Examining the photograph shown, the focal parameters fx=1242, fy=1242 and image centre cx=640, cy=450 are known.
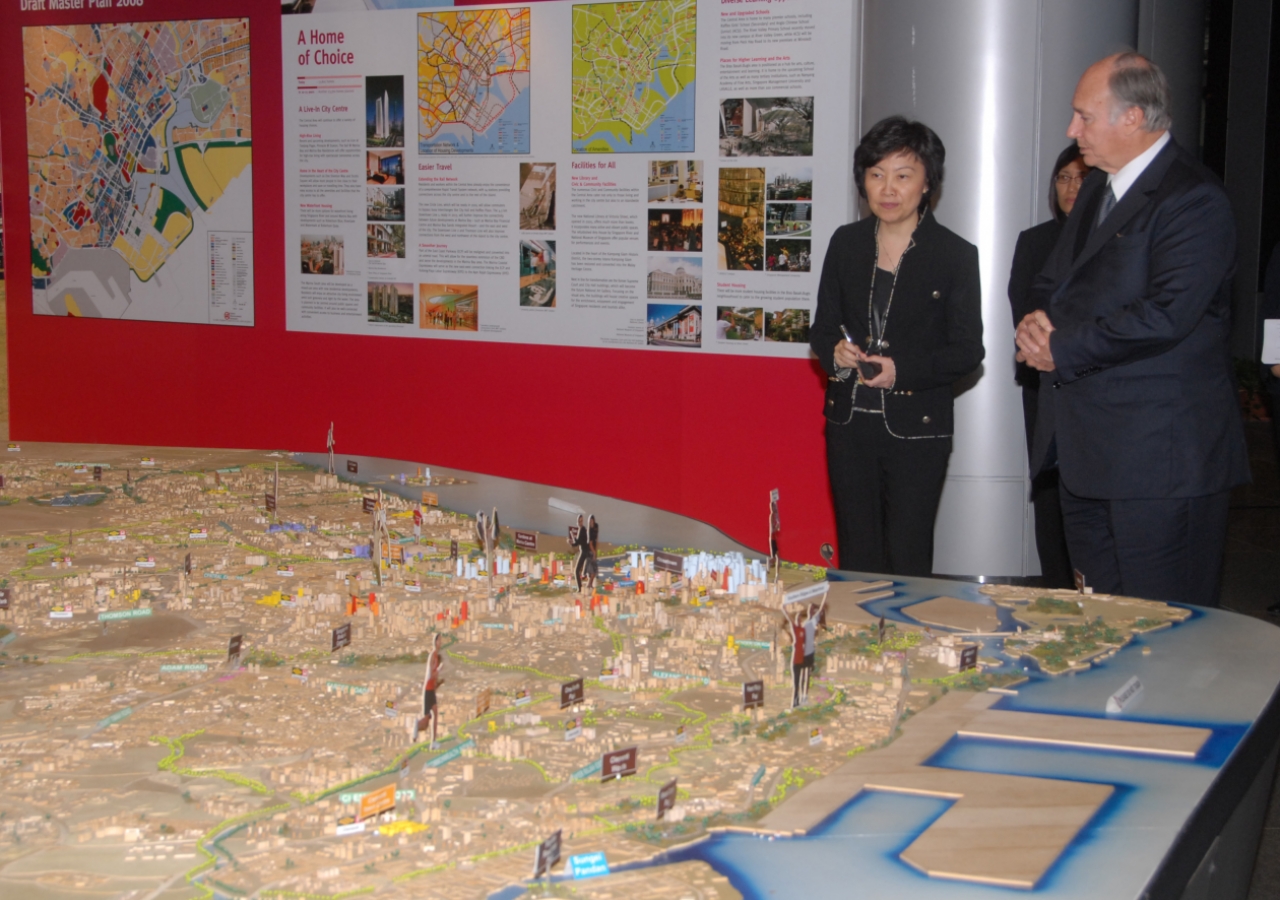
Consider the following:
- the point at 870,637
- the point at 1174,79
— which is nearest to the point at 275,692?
the point at 870,637

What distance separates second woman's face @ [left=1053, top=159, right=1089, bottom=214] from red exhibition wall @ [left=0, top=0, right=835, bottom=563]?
1619mm

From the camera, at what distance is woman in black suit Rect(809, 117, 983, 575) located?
3.34m

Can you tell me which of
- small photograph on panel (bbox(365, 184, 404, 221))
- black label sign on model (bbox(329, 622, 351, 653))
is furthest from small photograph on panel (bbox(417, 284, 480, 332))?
black label sign on model (bbox(329, 622, 351, 653))

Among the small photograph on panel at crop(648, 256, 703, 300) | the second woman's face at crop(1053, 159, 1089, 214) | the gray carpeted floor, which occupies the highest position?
the second woman's face at crop(1053, 159, 1089, 214)

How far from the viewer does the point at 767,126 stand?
16.9ft

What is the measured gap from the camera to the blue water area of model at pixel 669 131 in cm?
529

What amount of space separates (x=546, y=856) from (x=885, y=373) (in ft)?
7.49

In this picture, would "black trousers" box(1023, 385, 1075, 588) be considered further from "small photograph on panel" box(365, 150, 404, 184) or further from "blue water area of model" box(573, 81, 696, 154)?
"small photograph on panel" box(365, 150, 404, 184)

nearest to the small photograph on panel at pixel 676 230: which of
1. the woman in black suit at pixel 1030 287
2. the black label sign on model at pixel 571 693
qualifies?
the woman in black suit at pixel 1030 287

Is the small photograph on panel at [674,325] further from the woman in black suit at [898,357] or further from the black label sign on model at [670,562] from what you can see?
the black label sign on model at [670,562]

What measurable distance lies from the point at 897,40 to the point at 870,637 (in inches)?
134

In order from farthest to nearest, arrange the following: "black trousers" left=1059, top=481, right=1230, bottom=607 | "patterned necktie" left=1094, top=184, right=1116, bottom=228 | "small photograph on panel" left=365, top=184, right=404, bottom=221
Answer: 1. "small photograph on panel" left=365, top=184, right=404, bottom=221
2. "patterned necktie" left=1094, top=184, right=1116, bottom=228
3. "black trousers" left=1059, top=481, right=1230, bottom=607

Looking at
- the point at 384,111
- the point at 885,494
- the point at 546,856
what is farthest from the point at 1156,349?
the point at 384,111

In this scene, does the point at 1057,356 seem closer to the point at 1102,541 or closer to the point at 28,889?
the point at 1102,541
